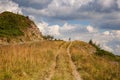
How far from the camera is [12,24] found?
9862 cm

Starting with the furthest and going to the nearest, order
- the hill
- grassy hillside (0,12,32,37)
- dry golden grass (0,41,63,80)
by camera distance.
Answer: grassy hillside (0,12,32,37), the hill, dry golden grass (0,41,63,80)

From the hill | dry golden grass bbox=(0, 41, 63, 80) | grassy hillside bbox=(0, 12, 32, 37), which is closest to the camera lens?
dry golden grass bbox=(0, 41, 63, 80)

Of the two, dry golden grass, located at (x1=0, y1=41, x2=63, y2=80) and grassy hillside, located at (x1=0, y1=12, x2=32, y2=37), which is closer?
dry golden grass, located at (x1=0, y1=41, x2=63, y2=80)

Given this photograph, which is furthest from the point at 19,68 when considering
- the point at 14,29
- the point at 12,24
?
the point at 12,24

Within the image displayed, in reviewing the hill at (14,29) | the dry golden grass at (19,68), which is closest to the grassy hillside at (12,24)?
the hill at (14,29)

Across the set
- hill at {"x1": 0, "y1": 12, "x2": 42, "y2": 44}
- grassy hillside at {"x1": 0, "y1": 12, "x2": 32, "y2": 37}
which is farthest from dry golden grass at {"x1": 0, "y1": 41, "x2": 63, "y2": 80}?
grassy hillside at {"x1": 0, "y1": 12, "x2": 32, "y2": 37}

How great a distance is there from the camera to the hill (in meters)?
79.4

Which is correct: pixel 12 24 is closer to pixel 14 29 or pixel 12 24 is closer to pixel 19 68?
pixel 14 29

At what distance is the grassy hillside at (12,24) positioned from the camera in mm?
87025

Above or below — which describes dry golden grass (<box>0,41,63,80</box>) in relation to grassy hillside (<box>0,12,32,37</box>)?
below

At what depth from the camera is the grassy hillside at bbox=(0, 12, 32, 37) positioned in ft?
286

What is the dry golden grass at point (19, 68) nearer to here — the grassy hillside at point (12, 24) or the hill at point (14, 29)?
the hill at point (14, 29)

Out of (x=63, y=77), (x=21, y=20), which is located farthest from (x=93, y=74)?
(x=21, y=20)

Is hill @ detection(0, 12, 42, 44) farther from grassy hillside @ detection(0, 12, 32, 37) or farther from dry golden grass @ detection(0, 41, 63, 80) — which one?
dry golden grass @ detection(0, 41, 63, 80)
